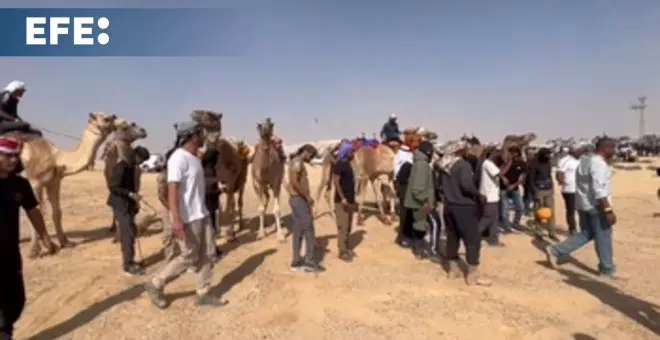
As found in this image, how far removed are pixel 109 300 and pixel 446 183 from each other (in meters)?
4.83

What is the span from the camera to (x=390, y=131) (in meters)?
15.4

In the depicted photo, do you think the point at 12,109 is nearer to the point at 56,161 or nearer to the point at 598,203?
the point at 56,161

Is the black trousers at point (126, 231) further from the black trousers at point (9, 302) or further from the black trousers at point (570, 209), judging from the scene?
the black trousers at point (570, 209)

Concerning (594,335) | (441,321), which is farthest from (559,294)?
(441,321)

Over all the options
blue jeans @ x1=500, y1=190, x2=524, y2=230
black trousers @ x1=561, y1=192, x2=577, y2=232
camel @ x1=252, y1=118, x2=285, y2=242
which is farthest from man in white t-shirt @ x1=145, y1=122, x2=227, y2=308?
black trousers @ x1=561, y1=192, x2=577, y2=232

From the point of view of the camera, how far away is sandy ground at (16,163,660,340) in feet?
18.4

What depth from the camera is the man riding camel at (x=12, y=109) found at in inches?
361

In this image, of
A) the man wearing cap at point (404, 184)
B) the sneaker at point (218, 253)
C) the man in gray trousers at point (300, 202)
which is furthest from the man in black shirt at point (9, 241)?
the man wearing cap at point (404, 184)

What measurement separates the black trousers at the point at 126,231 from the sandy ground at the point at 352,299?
34cm

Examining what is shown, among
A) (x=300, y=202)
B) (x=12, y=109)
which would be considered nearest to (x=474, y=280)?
(x=300, y=202)

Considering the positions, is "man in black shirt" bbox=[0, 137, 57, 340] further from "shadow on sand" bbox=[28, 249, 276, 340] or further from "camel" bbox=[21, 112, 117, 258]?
"camel" bbox=[21, 112, 117, 258]

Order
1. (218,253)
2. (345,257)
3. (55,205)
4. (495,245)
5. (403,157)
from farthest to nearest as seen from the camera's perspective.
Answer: (403,157) → (495,245) → (55,205) → (218,253) → (345,257)

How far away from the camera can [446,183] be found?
731cm

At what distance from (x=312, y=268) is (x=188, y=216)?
8.52 ft
